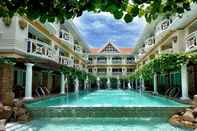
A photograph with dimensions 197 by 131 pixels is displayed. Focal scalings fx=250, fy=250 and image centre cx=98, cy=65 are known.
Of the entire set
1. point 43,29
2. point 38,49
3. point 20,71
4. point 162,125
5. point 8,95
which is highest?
point 43,29

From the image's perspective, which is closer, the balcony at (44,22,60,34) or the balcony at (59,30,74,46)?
the balcony at (44,22,60,34)

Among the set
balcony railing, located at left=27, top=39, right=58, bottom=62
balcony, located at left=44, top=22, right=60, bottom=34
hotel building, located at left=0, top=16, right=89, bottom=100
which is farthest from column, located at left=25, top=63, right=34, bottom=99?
balcony, located at left=44, top=22, right=60, bottom=34

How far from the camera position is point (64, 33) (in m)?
28.6

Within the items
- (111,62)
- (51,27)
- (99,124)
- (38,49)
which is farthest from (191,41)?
(111,62)

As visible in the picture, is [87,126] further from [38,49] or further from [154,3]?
[38,49]

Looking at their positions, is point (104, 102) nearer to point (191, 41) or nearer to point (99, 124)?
point (191, 41)

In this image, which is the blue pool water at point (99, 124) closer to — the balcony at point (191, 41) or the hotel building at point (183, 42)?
the hotel building at point (183, 42)

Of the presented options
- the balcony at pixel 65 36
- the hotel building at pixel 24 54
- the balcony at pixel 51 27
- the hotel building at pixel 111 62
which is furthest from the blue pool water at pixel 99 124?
the hotel building at pixel 111 62

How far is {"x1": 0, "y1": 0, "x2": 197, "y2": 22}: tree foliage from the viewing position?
2857 mm

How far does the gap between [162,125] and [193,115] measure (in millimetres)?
1362

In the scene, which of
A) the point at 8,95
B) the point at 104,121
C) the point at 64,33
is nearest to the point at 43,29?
the point at 64,33


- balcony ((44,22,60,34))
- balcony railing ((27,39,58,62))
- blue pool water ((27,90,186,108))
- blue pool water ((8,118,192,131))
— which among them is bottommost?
blue pool water ((8,118,192,131))

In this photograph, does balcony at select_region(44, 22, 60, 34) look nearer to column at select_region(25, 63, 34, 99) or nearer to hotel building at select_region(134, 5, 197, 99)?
column at select_region(25, 63, 34, 99)

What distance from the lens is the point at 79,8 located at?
3.01 meters
